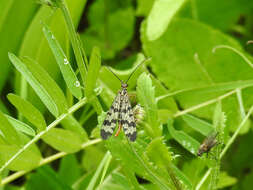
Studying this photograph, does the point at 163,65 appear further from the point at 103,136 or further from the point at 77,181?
the point at 103,136

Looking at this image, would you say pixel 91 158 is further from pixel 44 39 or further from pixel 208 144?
pixel 208 144

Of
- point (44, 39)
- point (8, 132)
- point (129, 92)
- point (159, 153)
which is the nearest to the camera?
point (159, 153)

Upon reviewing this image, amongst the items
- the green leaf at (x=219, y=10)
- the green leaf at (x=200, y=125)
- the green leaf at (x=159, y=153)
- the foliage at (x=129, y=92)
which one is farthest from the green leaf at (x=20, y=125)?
the green leaf at (x=219, y=10)

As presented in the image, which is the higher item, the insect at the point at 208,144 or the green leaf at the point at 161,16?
the green leaf at the point at 161,16

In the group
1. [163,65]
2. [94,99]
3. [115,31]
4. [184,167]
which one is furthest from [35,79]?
[115,31]

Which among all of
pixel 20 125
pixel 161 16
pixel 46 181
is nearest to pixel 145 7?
pixel 161 16

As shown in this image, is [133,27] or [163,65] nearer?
[163,65]

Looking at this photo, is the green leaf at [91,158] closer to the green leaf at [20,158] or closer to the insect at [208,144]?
the green leaf at [20,158]

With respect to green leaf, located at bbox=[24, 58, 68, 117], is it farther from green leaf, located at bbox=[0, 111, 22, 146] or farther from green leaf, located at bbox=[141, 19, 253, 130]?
green leaf, located at bbox=[141, 19, 253, 130]
